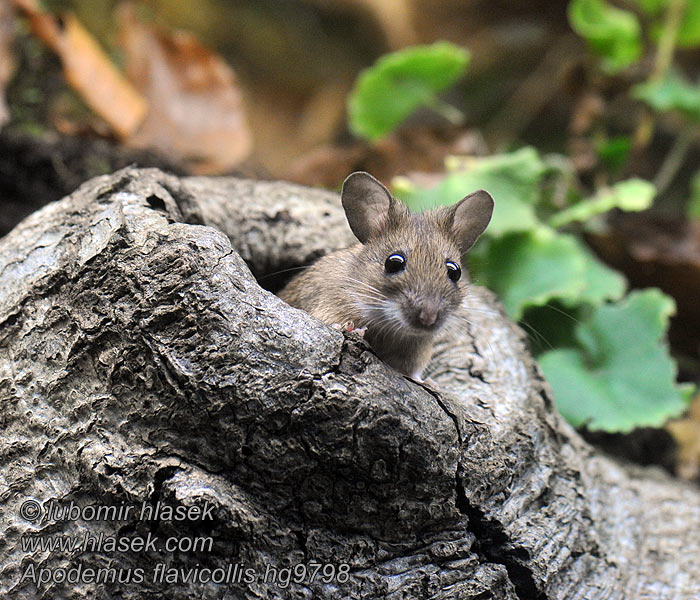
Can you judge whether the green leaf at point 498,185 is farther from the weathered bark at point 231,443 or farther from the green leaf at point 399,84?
the weathered bark at point 231,443

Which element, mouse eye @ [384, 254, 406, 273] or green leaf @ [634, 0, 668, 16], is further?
green leaf @ [634, 0, 668, 16]

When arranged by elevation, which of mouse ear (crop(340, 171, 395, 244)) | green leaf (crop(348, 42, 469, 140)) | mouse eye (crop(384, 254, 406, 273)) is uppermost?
green leaf (crop(348, 42, 469, 140))

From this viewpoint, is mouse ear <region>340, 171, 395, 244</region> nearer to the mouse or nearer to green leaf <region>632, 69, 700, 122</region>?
the mouse

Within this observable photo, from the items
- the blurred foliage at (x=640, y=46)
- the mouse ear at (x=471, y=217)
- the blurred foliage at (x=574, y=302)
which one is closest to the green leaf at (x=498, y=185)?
the blurred foliage at (x=574, y=302)

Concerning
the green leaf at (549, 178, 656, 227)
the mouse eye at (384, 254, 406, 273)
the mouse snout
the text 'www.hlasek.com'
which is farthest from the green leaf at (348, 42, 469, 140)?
the text 'www.hlasek.com'

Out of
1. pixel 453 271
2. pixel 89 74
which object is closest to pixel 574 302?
pixel 453 271

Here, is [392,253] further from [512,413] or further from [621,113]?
[621,113]

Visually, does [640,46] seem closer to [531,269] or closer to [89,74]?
[531,269]
